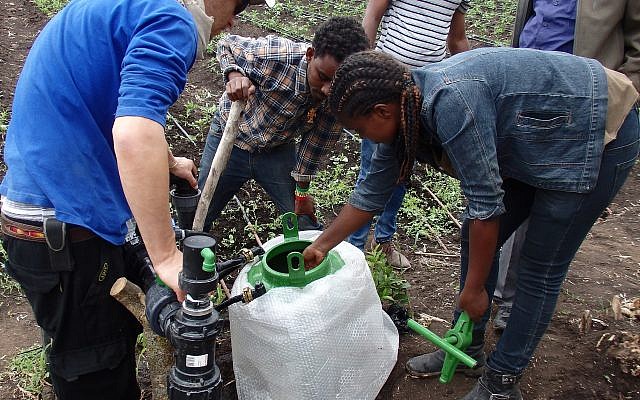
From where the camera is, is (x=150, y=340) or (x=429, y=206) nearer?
(x=150, y=340)

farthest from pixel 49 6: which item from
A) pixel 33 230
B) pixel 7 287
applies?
pixel 33 230

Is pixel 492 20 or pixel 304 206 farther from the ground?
pixel 304 206

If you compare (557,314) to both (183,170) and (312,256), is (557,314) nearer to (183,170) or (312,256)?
(312,256)

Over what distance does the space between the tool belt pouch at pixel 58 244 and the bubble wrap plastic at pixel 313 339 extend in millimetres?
571

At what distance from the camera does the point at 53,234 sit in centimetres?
176

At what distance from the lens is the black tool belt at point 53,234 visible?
5.78 feet

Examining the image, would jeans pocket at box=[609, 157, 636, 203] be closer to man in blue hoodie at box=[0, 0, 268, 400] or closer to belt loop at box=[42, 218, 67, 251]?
man in blue hoodie at box=[0, 0, 268, 400]

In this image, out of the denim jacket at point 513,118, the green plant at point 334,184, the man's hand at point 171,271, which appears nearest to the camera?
the man's hand at point 171,271

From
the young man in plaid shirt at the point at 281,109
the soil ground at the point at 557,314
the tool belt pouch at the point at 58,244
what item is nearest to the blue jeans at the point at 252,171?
the young man in plaid shirt at the point at 281,109

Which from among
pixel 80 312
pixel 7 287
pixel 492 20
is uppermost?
pixel 80 312

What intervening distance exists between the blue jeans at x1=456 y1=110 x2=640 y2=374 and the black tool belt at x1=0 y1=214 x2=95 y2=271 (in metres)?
1.48

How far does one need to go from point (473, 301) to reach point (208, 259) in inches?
45.6

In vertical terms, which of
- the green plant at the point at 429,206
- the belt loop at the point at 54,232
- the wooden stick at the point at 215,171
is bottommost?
the green plant at the point at 429,206

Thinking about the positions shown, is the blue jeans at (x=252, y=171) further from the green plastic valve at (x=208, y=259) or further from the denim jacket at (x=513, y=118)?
the green plastic valve at (x=208, y=259)
